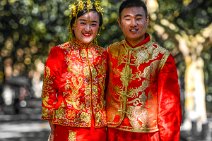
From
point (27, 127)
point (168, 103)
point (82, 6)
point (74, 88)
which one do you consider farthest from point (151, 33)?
point (27, 127)

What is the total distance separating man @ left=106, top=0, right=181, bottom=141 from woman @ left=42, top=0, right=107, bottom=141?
0.49 ft

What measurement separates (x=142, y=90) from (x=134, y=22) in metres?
0.58

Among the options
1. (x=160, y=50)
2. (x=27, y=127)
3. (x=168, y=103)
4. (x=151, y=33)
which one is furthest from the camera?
(x=27, y=127)

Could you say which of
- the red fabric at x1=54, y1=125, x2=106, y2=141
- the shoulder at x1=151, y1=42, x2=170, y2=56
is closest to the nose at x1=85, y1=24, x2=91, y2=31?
the shoulder at x1=151, y1=42, x2=170, y2=56

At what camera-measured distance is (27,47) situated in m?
16.9

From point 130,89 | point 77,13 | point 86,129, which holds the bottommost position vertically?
point 86,129

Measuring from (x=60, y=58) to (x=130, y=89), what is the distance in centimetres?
68

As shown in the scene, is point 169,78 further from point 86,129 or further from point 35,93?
point 35,93

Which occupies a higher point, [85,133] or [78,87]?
[78,87]

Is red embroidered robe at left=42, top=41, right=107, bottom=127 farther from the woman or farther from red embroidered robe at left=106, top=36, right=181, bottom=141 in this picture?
red embroidered robe at left=106, top=36, right=181, bottom=141

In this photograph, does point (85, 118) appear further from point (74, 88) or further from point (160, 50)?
point (160, 50)

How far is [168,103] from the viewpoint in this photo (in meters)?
4.89

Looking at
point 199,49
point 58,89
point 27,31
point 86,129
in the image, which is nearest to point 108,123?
point 86,129

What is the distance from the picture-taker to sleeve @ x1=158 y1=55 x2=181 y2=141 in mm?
4855
